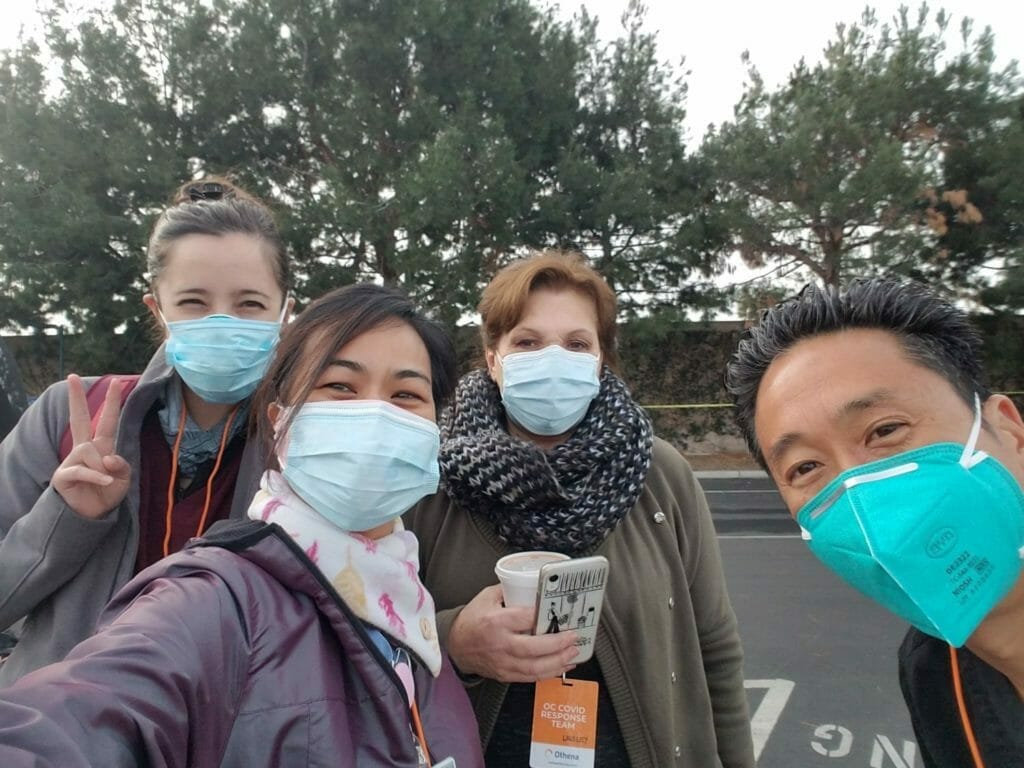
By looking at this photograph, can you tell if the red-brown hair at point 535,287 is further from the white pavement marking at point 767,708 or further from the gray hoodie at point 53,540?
the white pavement marking at point 767,708

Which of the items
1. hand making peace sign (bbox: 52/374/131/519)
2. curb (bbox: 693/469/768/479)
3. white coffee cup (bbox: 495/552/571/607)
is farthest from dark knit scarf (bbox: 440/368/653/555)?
curb (bbox: 693/469/768/479)

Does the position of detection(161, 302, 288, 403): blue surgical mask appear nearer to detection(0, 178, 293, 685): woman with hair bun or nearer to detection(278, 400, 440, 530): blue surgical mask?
detection(0, 178, 293, 685): woman with hair bun

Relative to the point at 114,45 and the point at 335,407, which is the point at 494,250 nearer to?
the point at 114,45

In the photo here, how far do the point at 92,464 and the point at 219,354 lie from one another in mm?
384

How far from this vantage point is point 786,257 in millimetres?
13820

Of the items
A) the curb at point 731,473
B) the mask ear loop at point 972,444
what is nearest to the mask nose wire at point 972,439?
the mask ear loop at point 972,444

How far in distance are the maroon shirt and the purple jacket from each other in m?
0.50

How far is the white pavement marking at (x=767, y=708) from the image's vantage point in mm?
3798

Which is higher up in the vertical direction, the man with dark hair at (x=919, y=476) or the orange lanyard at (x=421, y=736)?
the man with dark hair at (x=919, y=476)

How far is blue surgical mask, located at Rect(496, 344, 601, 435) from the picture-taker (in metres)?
2.03

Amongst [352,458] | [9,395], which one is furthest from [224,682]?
[9,395]

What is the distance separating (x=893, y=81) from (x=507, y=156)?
22.3 feet

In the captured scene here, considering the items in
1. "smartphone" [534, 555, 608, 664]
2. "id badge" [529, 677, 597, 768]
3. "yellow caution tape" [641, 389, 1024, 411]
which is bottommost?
"yellow caution tape" [641, 389, 1024, 411]

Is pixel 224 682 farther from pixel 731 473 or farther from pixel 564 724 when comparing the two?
pixel 731 473
